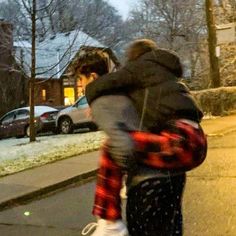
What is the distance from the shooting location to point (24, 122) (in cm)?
2530

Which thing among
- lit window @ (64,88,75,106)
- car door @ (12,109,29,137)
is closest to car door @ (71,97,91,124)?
car door @ (12,109,29,137)

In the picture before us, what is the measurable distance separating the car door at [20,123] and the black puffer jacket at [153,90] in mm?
22175

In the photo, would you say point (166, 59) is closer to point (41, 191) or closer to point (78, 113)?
point (41, 191)

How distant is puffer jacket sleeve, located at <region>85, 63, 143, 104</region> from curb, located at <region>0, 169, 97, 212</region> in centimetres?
532

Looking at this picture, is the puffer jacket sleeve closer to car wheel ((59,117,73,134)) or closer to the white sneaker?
the white sneaker

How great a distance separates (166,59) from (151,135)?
441 mm

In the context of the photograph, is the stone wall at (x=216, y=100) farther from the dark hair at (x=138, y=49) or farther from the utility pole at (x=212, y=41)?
the dark hair at (x=138, y=49)

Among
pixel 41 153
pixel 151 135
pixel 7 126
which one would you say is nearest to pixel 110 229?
pixel 151 135

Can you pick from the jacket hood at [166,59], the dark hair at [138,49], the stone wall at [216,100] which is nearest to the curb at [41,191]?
the dark hair at [138,49]

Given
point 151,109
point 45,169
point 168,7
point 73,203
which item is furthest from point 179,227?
point 168,7

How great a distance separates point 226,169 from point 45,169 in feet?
10.8

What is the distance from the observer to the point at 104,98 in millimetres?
3197

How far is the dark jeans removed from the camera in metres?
3.20

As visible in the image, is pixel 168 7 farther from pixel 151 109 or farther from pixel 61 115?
pixel 151 109
